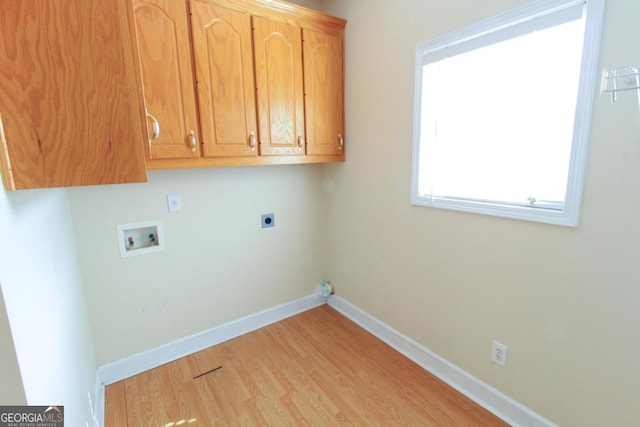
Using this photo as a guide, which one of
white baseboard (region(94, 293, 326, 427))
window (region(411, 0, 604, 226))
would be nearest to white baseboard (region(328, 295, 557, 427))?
white baseboard (region(94, 293, 326, 427))

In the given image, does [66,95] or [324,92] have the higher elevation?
[324,92]

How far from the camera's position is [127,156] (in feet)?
2.93

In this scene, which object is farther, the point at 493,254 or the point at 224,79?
the point at 224,79

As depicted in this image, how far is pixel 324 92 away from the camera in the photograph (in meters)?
2.21

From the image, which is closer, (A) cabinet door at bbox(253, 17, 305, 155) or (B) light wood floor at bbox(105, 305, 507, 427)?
(B) light wood floor at bbox(105, 305, 507, 427)

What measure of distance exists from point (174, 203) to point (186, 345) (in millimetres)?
1018

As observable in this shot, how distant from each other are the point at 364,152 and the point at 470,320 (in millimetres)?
1292

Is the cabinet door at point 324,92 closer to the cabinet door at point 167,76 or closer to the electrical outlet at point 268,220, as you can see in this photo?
the electrical outlet at point 268,220

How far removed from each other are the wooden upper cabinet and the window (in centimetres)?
152

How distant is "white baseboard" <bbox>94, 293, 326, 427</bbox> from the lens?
1.87m

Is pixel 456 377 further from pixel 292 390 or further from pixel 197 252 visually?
pixel 197 252

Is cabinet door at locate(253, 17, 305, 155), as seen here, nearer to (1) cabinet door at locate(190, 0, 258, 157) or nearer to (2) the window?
(1) cabinet door at locate(190, 0, 258, 157)

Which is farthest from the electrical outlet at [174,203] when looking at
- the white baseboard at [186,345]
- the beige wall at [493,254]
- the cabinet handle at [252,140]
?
the beige wall at [493,254]

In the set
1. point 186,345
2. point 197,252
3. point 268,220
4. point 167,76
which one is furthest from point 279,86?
point 186,345
